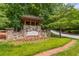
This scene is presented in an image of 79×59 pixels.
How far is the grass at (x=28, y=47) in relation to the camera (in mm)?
2270

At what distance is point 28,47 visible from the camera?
7.52 feet

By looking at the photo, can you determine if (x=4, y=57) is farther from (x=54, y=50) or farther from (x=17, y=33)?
(x=54, y=50)

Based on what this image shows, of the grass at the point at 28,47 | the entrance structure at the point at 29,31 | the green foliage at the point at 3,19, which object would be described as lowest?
the grass at the point at 28,47

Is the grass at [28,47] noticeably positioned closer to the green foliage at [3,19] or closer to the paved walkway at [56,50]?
the paved walkway at [56,50]

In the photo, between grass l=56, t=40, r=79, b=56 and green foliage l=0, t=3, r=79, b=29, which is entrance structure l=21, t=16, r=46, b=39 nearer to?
green foliage l=0, t=3, r=79, b=29

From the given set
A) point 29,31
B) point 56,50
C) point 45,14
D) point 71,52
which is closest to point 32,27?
point 29,31

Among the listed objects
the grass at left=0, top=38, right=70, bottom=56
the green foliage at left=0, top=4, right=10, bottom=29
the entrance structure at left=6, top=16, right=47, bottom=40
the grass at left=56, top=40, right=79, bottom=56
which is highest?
the green foliage at left=0, top=4, right=10, bottom=29

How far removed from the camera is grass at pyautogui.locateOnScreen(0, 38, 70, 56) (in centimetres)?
227

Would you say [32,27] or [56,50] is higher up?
[32,27]

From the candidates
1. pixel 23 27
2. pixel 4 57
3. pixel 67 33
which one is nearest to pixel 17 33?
pixel 23 27

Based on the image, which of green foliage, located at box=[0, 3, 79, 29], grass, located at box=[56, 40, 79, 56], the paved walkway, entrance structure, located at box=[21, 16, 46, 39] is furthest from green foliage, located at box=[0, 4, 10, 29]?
grass, located at box=[56, 40, 79, 56]

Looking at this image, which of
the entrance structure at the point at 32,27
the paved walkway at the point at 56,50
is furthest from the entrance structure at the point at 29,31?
the paved walkway at the point at 56,50

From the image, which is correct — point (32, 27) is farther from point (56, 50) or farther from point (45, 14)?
point (56, 50)

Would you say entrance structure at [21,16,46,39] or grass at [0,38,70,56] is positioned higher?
entrance structure at [21,16,46,39]
